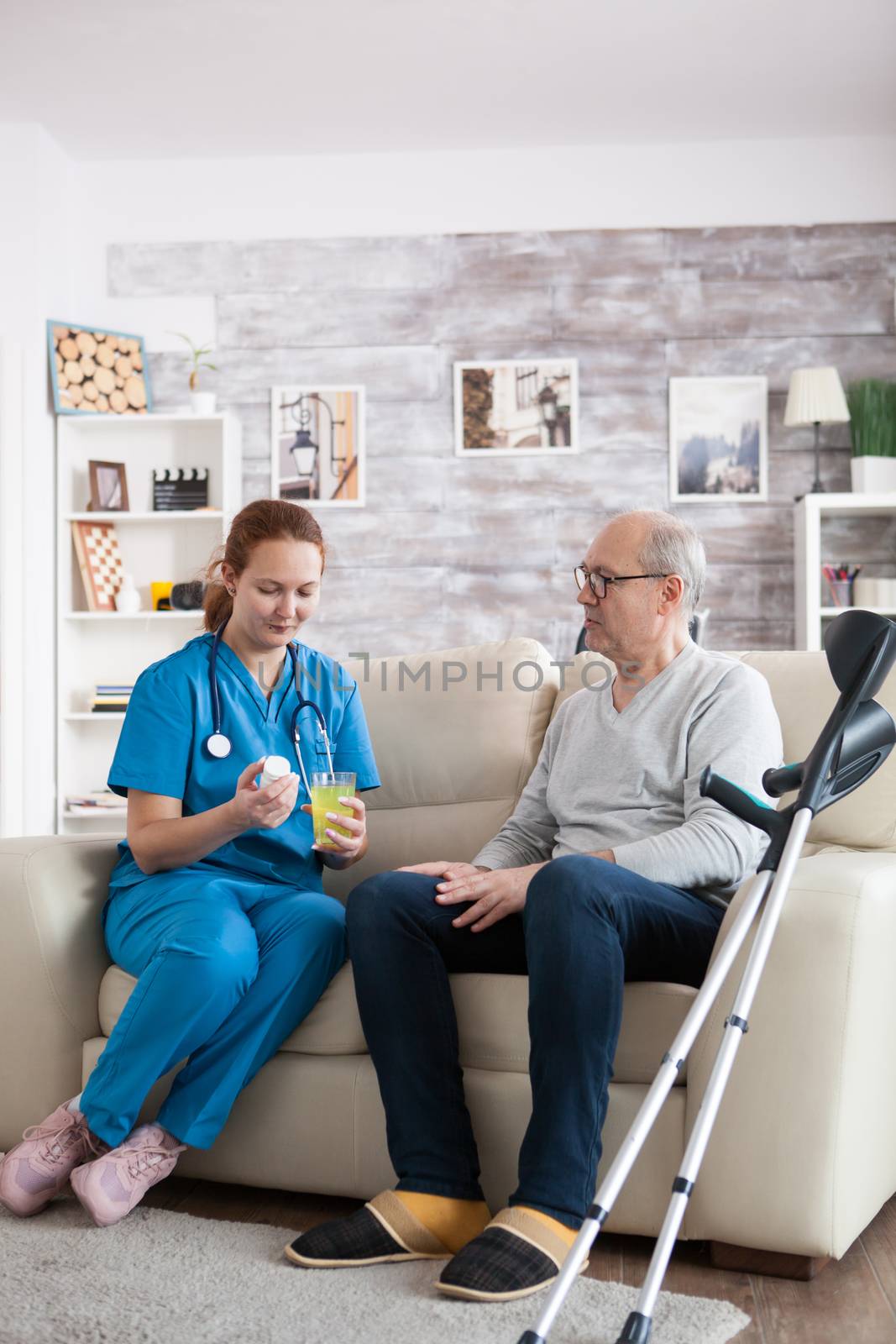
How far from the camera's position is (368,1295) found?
1554 millimetres

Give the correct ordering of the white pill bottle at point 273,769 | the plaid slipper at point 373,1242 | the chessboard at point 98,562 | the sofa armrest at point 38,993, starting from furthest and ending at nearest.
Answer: the chessboard at point 98,562, the sofa armrest at point 38,993, the white pill bottle at point 273,769, the plaid slipper at point 373,1242

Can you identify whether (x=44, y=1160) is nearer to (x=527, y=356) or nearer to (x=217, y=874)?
(x=217, y=874)

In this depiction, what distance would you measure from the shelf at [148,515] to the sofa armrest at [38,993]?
2768 millimetres

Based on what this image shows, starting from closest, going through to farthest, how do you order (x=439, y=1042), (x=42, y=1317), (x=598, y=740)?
(x=42, y=1317)
(x=439, y=1042)
(x=598, y=740)

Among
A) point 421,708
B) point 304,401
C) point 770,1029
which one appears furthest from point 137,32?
point 770,1029

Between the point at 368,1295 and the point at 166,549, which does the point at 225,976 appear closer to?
the point at 368,1295

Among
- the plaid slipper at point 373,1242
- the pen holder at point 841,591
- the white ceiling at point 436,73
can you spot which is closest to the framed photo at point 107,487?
the white ceiling at point 436,73

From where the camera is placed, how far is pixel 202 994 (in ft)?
5.81

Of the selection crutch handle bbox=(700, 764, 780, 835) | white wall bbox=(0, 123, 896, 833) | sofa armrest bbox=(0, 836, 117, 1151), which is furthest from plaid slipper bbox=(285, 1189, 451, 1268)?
white wall bbox=(0, 123, 896, 833)

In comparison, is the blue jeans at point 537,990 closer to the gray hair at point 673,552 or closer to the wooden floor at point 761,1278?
the wooden floor at point 761,1278

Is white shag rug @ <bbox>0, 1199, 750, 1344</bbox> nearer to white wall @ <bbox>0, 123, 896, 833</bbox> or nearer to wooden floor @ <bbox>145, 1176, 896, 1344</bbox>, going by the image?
wooden floor @ <bbox>145, 1176, 896, 1344</bbox>

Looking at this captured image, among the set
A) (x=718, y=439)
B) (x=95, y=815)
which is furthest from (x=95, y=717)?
(x=718, y=439)

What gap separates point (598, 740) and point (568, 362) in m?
2.97

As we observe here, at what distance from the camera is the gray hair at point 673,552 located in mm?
2086
